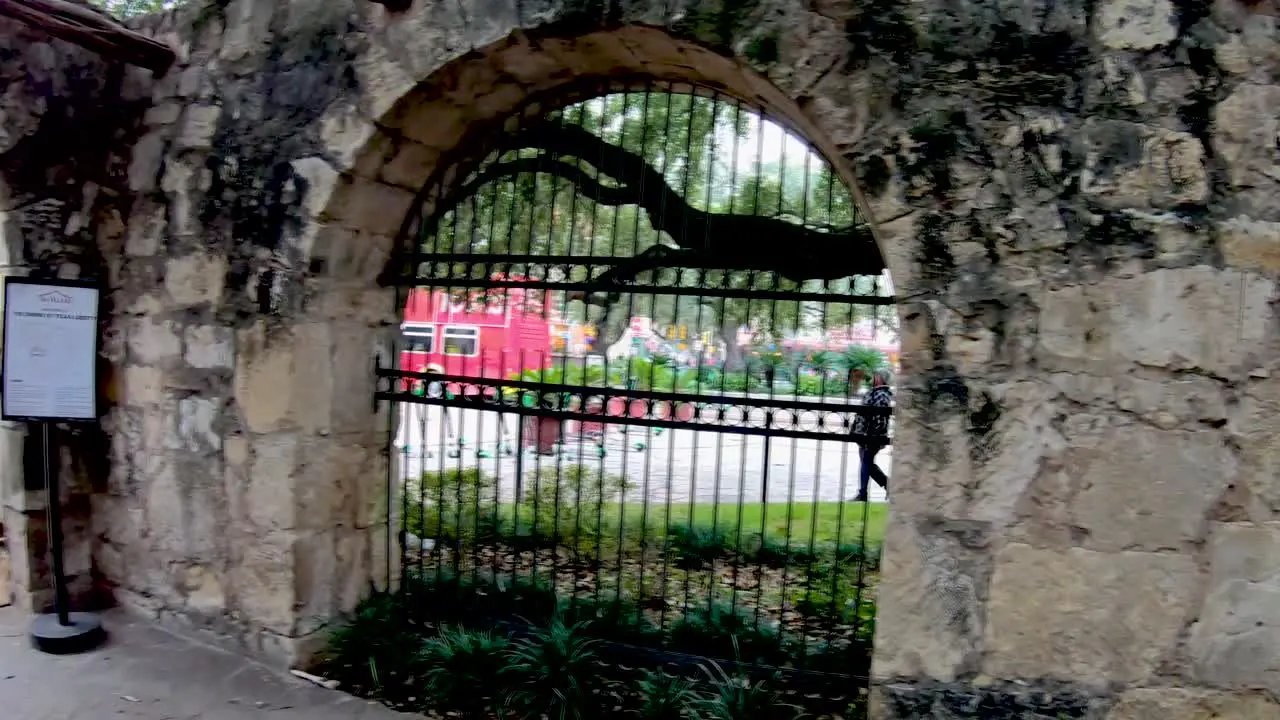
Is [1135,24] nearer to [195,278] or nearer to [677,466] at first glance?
[195,278]

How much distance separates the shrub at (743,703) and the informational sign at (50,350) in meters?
2.61

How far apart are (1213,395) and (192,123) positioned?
11.4 feet

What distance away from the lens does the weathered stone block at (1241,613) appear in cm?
194

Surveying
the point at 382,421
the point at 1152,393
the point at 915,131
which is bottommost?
the point at 382,421

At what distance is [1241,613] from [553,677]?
1.94m

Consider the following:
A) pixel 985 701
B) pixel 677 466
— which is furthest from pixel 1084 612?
pixel 677 466

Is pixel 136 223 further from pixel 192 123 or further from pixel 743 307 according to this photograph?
pixel 743 307

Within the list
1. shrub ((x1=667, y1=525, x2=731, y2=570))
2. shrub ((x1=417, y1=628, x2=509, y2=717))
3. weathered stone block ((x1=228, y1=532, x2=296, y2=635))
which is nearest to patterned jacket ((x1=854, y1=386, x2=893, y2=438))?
shrub ((x1=417, y1=628, x2=509, y2=717))

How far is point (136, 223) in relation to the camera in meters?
3.29

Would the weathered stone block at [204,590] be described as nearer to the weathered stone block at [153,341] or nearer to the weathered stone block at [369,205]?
the weathered stone block at [153,341]

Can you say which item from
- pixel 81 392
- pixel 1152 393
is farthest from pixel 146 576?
pixel 1152 393

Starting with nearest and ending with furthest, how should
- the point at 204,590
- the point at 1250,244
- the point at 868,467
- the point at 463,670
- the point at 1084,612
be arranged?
the point at 1250,244 → the point at 1084,612 → the point at 463,670 → the point at 204,590 → the point at 868,467

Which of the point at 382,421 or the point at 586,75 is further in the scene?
the point at 382,421

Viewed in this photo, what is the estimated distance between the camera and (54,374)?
→ 3.12m
